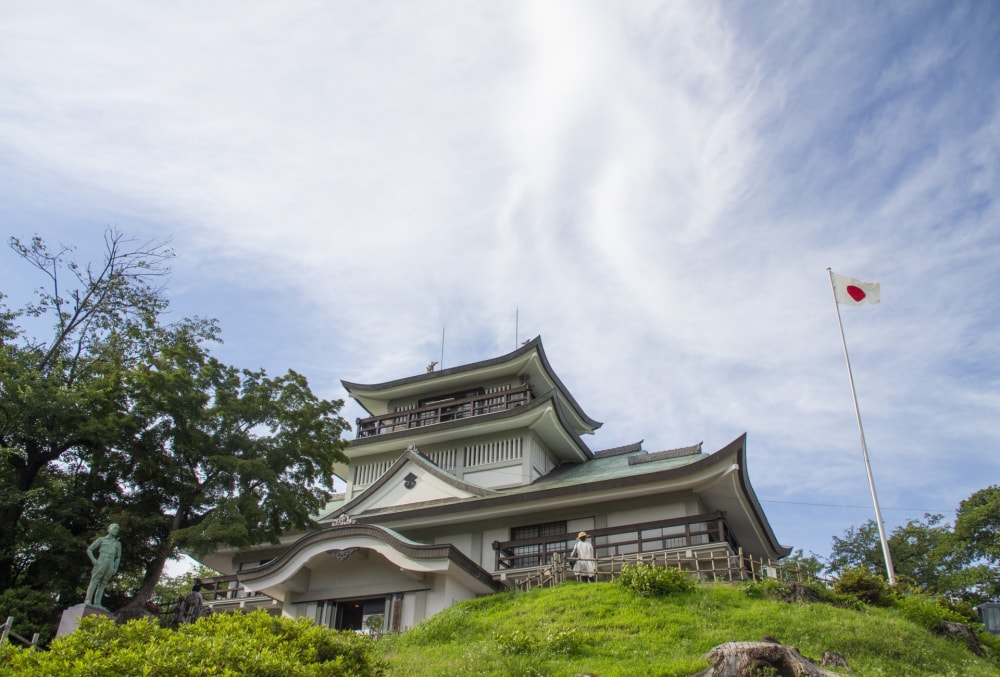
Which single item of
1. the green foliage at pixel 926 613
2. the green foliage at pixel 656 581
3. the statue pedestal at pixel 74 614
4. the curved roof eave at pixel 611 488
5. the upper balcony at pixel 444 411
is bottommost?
the statue pedestal at pixel 74 614

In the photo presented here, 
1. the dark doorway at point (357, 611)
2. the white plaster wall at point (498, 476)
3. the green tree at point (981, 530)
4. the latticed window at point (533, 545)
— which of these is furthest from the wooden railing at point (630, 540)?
the green tree at point (981, 530)

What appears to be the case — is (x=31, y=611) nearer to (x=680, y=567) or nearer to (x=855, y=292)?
(x=680, y=567)

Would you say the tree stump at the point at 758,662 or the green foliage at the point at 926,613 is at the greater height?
the green foliage at the point at 926,613

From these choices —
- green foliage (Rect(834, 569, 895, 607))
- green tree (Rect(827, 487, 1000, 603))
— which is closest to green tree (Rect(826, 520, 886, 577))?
green tree (Rect(827, 487, 1000, 603))

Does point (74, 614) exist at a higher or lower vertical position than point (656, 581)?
lower

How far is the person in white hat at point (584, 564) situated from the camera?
1911cm

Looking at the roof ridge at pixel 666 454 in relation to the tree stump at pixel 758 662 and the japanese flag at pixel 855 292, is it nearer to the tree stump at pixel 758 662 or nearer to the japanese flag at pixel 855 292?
the japanese flag at pixel 855 292

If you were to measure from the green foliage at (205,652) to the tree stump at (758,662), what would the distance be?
5084 mm

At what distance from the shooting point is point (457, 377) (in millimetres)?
32969

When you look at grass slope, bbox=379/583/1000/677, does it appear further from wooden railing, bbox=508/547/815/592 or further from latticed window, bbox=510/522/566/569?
latticed window, bbox=510/522/566/569

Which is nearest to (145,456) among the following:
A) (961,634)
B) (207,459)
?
(207,459)

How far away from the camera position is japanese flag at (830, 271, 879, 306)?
84.7ft

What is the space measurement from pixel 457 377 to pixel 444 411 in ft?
5.14

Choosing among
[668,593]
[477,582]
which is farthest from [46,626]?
[668,593]
